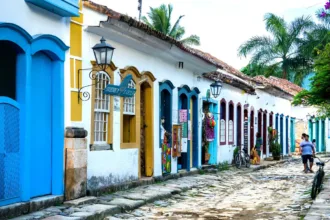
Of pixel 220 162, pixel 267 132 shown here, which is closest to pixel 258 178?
pixel 220 162

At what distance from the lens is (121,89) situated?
1202cm

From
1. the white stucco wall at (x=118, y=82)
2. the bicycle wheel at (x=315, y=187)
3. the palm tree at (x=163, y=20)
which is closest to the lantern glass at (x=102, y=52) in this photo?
the white stucco wall at (x=118, y=82)

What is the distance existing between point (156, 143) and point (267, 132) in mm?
17030

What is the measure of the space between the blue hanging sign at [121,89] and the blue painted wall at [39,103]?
1.65 m

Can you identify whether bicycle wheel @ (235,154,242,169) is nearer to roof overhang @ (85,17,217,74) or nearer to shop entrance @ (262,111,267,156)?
roof overhang @ (85,17,217,74)

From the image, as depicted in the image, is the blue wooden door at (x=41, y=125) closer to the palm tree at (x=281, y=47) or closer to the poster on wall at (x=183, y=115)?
the poster on wall at (x=183, y=115)

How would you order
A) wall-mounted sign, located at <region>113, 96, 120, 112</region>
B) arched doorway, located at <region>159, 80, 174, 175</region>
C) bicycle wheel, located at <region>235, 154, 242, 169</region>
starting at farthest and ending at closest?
1. bicycle wheel, located at <region>235, 154, 242, 169</region>
2. arched doorway, located at <region>159, 80, 174, 175</region>
3. wall-mounted sign, located at <region>113, 96, 120, 112</region>

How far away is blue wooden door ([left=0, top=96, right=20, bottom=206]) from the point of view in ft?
28.1

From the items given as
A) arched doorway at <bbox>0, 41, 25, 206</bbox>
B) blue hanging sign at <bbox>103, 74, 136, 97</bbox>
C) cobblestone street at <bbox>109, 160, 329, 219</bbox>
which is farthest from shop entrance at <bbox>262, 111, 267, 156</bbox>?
arched doorway at <bbox>0, 41, 25, 206</bbox>

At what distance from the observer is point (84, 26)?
1099cm

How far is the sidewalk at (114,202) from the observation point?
351 inches

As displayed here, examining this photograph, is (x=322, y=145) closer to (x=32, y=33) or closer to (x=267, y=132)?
(x=267, y=132)

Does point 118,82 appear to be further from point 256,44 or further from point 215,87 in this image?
point 256,44

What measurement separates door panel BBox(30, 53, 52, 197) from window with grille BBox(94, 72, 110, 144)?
176cm
